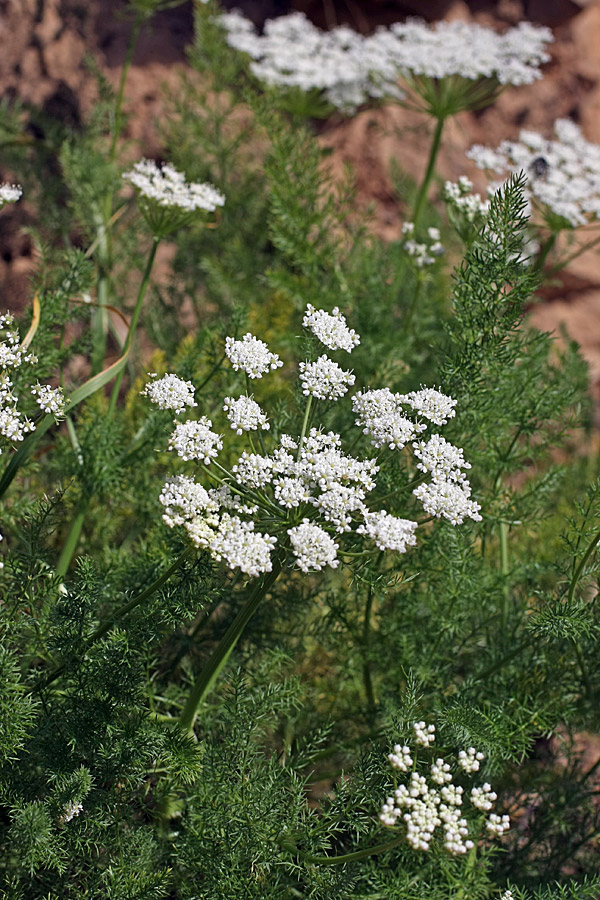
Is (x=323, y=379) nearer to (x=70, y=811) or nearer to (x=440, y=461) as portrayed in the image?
(x=440, y=461)

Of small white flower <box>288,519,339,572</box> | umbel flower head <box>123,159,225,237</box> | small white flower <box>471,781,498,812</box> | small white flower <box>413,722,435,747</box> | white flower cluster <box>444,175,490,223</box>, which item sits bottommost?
small white flower <box>471,781,498,812</box>

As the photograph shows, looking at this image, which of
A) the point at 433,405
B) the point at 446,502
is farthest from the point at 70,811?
the point at 433,405

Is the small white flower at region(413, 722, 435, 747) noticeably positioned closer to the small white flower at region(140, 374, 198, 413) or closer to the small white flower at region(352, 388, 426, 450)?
the small white flower at region(352, 388, 426, 450)

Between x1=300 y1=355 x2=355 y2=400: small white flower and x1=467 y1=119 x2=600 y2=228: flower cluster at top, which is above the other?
x1=467 y1=119 x2=600 y2=228: flower cluster at top

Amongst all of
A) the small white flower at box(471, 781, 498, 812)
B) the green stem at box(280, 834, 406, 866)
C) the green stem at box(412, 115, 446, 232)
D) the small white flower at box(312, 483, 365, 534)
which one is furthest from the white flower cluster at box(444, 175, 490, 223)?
the green stem at box(280, 834, 406, 866)

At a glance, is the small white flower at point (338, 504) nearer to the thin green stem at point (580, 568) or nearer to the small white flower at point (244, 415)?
the small white flower at point (244, 415)

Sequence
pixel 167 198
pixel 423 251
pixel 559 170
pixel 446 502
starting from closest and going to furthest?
pixel 446 502, pixel 167 198, pixel 423 251, pixel 559 170

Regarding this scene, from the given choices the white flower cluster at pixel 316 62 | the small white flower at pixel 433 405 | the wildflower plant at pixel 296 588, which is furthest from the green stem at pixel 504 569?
the white flower cluster at pixel 316 62

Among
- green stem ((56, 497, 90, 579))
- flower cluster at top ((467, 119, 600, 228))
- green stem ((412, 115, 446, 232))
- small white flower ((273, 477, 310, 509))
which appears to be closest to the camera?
small white flower ((273, 477, 310, 509))
